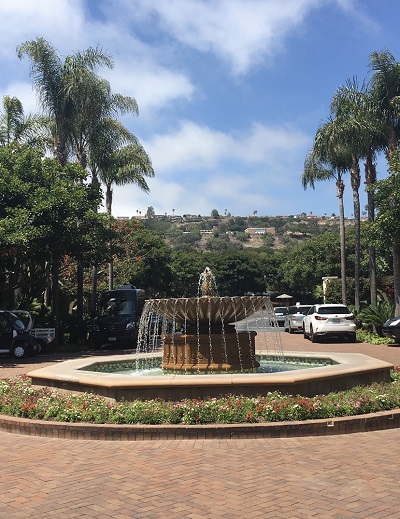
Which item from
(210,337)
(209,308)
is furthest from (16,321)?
(209,308)

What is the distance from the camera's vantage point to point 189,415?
25.0ft

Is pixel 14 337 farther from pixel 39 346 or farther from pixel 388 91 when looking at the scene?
pixel 388 91

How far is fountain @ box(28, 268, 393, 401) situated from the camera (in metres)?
8.41

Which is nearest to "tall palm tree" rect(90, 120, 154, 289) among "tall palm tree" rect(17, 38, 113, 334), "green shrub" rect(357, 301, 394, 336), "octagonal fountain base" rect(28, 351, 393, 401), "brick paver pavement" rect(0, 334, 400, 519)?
"tall palm tree" rect(17, 38, 113, 334)

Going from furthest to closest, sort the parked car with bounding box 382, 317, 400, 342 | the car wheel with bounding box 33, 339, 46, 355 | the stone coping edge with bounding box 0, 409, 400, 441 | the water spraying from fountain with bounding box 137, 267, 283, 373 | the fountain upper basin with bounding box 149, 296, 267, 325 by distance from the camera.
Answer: the parked car with bounding box 382, 317, 400, 342, the car wheel with bounding box 33, 339, 46, 355, the water spraying from fountain with bounding box 137, 267, 283, 373, the fountain upper basin with bounding box 149, 296, 267, 325, the stone coping edge with bounding box 0, 409, 400, 441

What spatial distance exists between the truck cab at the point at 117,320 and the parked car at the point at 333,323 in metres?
7.18

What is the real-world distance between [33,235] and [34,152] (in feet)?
16.3

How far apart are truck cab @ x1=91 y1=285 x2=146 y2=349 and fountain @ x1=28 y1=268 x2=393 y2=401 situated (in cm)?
880

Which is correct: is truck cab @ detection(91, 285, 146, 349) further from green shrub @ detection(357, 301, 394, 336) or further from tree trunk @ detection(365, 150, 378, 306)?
tree trunk @ detection(365, 150, 378, 306)

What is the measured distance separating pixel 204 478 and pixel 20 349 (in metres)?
14.9

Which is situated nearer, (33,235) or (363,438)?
(363,438)

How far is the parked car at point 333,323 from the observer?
22734 millimetres

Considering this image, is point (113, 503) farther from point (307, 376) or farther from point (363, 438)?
point (307, 376)

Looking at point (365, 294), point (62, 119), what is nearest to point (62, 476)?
point (62, 119)
